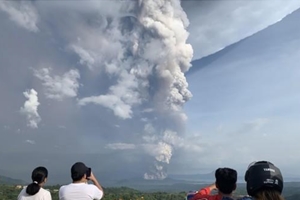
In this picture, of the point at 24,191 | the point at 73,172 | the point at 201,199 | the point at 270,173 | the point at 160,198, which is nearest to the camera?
the point at 270,173

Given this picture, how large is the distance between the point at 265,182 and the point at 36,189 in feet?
10.8

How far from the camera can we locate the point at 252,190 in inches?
79.2

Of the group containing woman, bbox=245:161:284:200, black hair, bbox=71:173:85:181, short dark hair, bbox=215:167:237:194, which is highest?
black hair, bbox=71:173:85:181

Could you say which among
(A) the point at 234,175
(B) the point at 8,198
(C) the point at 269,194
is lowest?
(C) the point at 269,194

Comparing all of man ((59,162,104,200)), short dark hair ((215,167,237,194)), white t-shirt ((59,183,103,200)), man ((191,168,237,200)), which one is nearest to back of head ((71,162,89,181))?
man ((59,162,104,200))

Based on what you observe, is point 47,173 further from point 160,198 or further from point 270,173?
point 160,198

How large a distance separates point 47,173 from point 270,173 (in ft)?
11.2

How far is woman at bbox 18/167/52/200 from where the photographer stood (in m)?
4.42

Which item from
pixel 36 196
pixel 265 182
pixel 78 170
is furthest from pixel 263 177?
pixel 36 196

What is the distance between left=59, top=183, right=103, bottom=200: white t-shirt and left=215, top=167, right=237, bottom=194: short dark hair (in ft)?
5.71

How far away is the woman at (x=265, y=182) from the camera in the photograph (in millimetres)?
1956

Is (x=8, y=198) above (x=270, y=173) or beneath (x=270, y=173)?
above

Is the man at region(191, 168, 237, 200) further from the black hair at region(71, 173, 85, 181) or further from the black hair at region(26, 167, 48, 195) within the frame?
the black hair at region(26, 167, 48, 195)

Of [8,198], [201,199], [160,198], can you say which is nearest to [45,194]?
[201,199]
